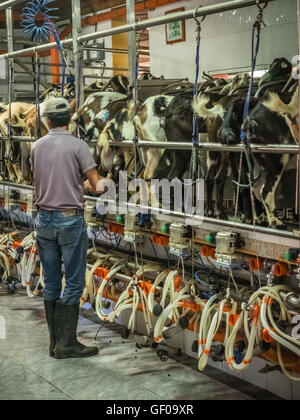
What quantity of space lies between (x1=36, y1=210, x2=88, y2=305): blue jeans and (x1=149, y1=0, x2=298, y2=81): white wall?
13.2ft

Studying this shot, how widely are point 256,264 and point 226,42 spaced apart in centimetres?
501

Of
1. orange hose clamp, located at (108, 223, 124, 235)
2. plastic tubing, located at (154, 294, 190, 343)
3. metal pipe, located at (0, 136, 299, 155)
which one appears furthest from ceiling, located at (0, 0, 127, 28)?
plastic tubing, located at (154, 294, 190, 343)

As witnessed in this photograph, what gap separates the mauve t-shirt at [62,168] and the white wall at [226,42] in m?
3.79

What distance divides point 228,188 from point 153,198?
60 cm

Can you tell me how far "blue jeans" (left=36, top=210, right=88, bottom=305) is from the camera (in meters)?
4.86

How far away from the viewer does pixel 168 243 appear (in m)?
5.16

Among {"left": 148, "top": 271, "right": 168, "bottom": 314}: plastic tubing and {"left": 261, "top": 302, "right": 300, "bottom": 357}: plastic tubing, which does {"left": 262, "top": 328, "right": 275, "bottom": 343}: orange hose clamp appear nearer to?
{"left": 261, "top": 302, "right": 300, "bottom": 357}: plastic tubing

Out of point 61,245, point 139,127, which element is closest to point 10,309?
point 61,245

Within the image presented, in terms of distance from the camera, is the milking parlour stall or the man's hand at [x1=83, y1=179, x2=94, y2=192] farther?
the man's hand at [x1=83, y1=179, x2=94, y2=192]

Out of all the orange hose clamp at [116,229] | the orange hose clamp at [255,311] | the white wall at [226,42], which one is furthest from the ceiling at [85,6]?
the orange hose clamp at [255,311]

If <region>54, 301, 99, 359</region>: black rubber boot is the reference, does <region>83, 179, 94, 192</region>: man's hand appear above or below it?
above

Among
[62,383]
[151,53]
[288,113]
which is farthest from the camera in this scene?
[151,53]
